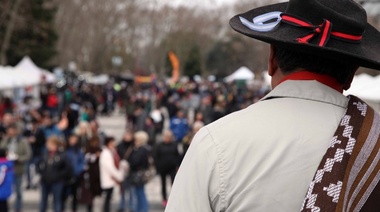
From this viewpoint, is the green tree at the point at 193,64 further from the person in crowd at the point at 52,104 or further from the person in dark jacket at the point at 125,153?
the person in dark jacket at the point at 125,153

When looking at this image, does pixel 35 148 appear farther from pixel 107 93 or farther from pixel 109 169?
pixel 107 93

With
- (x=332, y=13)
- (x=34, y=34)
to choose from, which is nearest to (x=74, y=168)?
(x=332, y=13)

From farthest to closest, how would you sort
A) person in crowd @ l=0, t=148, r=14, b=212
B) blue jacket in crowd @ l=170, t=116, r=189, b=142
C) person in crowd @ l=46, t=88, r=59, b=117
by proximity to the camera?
1. person in crowd @ l=46, t=88, r=59, b=117
2. blue jacket in crowd @ l=170, t=116, r=189, b=142
3. person in crowd @ l=0, t=148, r=14, b=212

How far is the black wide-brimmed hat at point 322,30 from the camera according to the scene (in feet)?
6.74

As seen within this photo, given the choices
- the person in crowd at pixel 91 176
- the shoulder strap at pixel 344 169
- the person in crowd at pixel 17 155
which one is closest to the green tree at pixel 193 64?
the person in crowd at pixel 17 155

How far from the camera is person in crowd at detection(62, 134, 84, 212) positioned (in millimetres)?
12859

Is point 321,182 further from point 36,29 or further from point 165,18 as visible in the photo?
point 165,18

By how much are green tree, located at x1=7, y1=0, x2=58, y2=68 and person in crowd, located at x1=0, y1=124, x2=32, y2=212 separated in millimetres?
27101

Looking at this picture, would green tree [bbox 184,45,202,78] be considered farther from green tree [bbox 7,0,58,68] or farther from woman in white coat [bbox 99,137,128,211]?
woman in white coat [bbox 99,137,128,211]

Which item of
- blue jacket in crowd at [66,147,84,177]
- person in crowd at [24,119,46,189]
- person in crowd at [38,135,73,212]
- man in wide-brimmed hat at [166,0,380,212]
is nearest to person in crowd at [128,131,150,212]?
blue jacket in crowd at [66,147,84,177]

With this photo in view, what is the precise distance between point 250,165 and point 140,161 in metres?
11.0

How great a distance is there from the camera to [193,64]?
105 m

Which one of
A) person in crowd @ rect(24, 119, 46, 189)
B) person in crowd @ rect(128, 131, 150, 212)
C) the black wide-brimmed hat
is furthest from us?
person in crowd @ rect(24, 119, 46, 189)

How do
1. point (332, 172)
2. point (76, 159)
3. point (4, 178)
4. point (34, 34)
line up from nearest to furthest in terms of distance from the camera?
point (332, 172) → point (4, 178) → point (76, 159) → point (34, 34)
